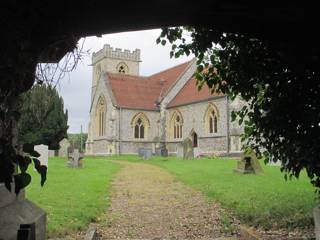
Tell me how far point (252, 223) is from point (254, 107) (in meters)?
2.56

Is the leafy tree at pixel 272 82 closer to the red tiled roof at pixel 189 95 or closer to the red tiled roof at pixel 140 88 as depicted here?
the red tiled roof at pixel 189 95

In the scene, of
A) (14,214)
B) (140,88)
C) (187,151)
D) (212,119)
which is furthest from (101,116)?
(14,214)

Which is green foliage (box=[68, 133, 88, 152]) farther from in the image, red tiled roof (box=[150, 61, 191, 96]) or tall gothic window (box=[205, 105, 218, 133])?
tall gothic window (box=[205, 105, 218, 133])

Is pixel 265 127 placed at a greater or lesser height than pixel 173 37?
lesser

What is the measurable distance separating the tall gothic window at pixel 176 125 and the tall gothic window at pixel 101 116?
712 centimetres

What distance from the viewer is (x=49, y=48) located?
137 inches

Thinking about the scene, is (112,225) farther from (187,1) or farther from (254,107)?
(187,1)

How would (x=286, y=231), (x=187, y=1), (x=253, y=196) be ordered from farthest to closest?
1. (x=253, y=196)
2. (x=286, y=231)
3. (x=187, y=1)

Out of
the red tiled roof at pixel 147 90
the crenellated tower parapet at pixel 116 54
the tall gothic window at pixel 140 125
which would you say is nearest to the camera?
the red tiled roof at pixel 147 90

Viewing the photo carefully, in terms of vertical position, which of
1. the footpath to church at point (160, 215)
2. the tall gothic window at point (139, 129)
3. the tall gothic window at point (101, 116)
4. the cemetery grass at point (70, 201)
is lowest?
the footpath to church at point (160, 215)

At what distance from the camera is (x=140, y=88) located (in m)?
40.8

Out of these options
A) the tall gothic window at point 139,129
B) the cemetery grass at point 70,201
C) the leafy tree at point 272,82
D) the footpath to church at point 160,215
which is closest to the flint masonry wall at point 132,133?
the tall gothic window at point 139,129

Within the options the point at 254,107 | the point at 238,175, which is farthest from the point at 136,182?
the point at 254,107

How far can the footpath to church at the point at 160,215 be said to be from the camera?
23.4 ft
